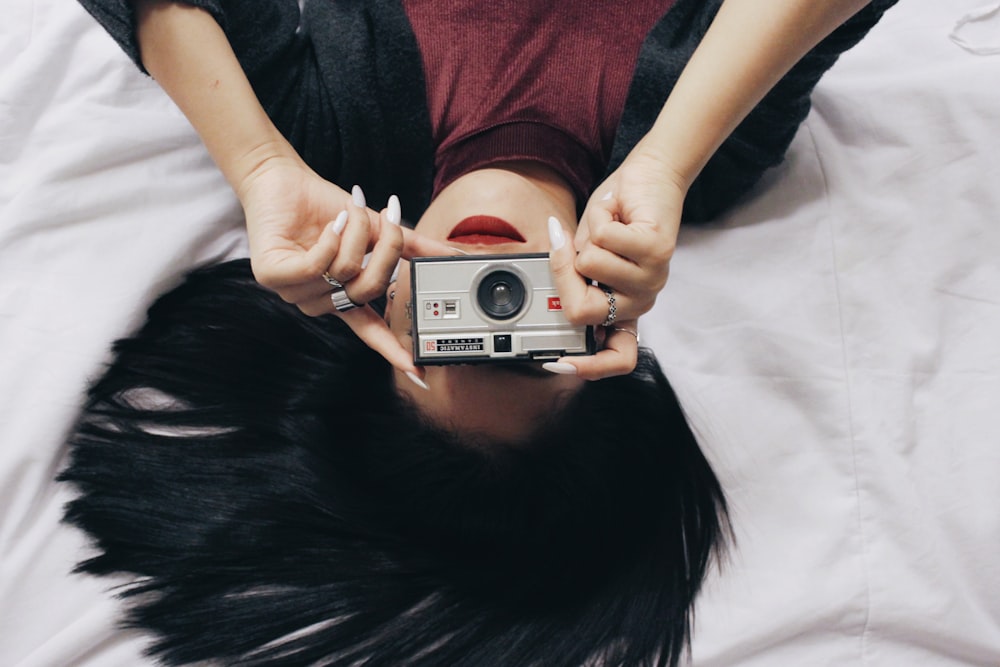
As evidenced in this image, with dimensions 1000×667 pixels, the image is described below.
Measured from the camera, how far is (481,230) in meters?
0.79

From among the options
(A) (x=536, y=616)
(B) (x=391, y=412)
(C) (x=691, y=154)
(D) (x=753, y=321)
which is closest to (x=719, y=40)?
(C) (x=691, y=154)

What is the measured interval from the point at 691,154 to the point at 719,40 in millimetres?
114

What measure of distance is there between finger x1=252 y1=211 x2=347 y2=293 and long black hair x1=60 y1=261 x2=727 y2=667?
174 mm

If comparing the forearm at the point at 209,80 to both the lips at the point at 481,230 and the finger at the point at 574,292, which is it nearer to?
the lips at the point at 481,230

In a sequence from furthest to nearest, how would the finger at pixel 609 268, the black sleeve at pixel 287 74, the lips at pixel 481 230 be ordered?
the black sleeve at pixel 287 74 → the lips at pixel 481 230 → the finger at pixel 609 268

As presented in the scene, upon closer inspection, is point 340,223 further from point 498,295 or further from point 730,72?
point 730,72

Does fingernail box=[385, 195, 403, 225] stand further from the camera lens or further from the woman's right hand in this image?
the camera lens

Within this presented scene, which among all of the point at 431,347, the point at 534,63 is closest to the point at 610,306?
the point at 431,347

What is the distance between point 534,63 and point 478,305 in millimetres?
382

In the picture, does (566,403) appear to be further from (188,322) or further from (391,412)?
(188,322)

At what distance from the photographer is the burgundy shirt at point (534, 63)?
3.09ft

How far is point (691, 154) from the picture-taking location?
2.60ft

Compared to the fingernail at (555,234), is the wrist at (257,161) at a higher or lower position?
higher

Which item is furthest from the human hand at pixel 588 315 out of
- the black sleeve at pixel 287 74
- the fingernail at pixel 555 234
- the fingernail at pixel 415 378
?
the black sleeve at pixel 287 74
